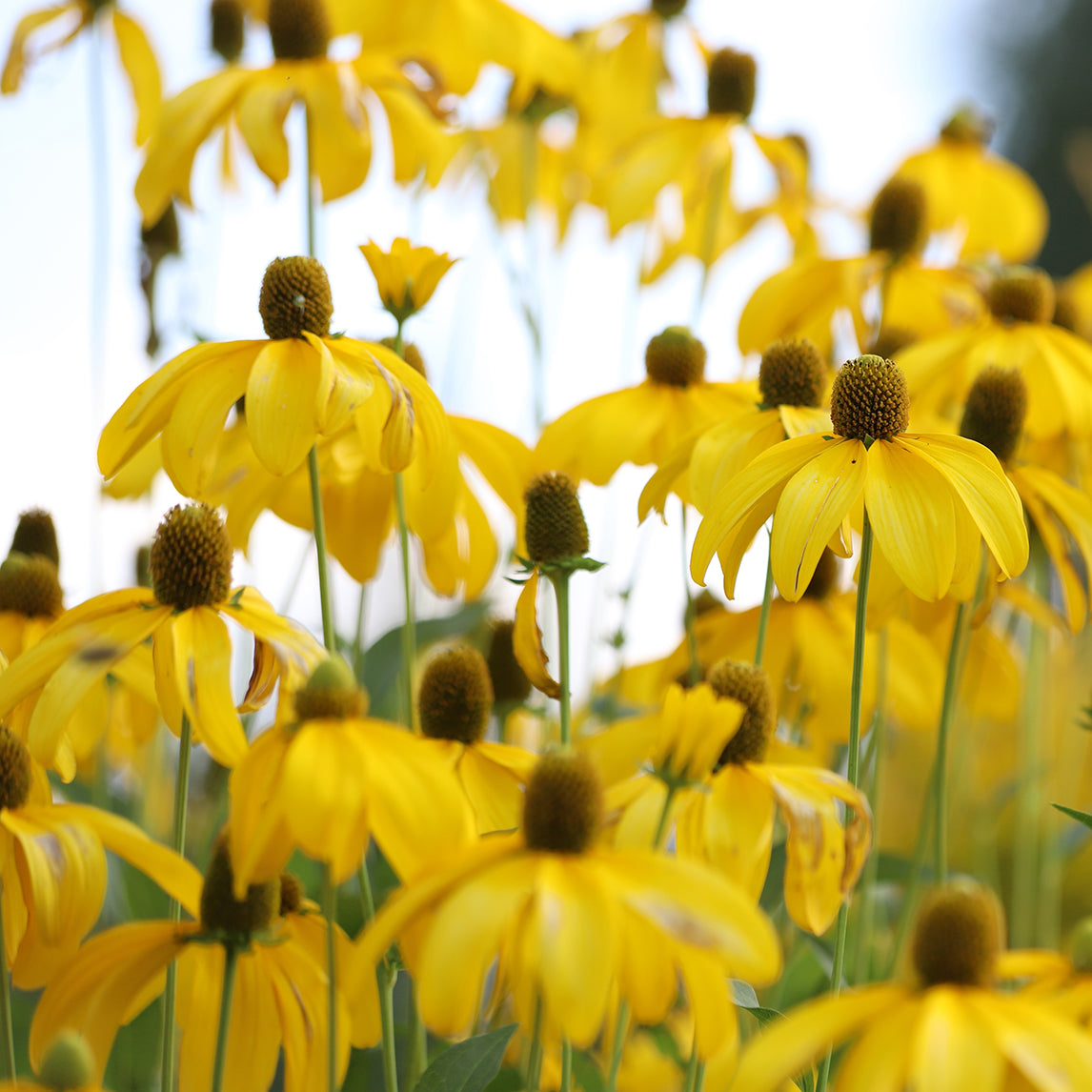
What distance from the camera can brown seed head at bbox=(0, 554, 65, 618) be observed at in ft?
2.21

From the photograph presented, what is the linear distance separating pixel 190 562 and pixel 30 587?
0.60 feet

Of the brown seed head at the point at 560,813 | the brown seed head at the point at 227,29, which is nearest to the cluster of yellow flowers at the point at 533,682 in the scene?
the brown seed head at the point at 560,813

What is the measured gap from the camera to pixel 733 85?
3.70ft

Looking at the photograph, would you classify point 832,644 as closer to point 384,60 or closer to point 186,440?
point 186,440

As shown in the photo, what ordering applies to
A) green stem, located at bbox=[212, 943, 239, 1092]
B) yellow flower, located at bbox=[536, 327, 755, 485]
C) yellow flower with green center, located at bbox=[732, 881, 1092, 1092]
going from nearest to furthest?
yellow flower with green center, located at bbox=[732, 881, 1092, 1092] < green stem, located at bbox=[212, 943, 239, 1092] < yellow flower, located at bbox=[536, 327, 755, 485]

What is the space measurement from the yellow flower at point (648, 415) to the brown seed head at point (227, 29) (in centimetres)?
63

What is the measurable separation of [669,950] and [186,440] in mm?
328

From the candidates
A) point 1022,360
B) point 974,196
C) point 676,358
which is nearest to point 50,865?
point 676,358

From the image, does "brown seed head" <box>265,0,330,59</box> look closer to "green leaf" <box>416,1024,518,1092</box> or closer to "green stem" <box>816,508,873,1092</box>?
"green stem" <box>816,508,873,1092</box>

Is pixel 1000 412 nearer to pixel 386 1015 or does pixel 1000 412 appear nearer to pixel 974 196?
pixel 386 1015

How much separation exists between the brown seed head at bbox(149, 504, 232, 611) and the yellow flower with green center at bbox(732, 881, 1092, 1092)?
1.00 ft

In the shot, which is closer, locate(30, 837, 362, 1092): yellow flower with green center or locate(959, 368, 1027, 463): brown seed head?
locate(30, 837, 362, 1092): yellow flower with green center

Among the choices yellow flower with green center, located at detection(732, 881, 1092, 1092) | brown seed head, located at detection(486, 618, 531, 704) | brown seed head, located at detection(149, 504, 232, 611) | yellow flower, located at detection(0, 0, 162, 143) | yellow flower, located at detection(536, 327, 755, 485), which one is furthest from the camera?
yellow flower, located at detection(0, 0, 162, 143)

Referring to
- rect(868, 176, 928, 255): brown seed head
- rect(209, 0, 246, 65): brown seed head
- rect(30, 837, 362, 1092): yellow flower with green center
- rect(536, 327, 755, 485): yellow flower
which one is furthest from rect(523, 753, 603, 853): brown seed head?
rect(209, 0, 246, 65): brown seed head
